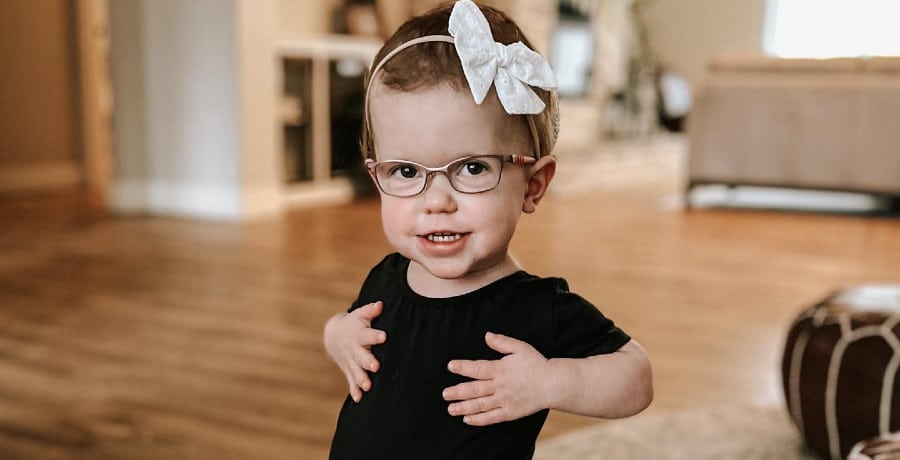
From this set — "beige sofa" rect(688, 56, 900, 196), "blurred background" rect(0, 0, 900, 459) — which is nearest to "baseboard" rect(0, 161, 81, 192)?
"blurred background" rect(0, 0, 900, 459)

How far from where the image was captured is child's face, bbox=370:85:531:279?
27.0 inches

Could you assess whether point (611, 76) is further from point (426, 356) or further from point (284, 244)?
point (426, 356)

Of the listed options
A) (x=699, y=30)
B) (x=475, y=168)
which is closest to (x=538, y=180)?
(x=475, y=168)

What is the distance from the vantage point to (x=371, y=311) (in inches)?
30.7

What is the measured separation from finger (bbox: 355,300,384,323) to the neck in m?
0.04

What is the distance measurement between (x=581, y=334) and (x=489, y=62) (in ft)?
0.78

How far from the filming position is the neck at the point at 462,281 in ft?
2.46

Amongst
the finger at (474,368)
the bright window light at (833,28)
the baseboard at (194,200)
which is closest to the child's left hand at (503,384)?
the finger at (474,368)

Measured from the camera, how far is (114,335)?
7.38 ft

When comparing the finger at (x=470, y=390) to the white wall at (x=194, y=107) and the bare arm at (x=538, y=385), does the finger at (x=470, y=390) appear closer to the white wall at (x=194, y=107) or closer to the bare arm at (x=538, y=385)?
the bare arm at (x=538, y=385)

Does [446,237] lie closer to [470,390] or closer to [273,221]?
[470,390]

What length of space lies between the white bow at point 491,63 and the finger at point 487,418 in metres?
0.24

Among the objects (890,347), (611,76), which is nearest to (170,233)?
(890,347)

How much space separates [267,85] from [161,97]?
0.54 metres
